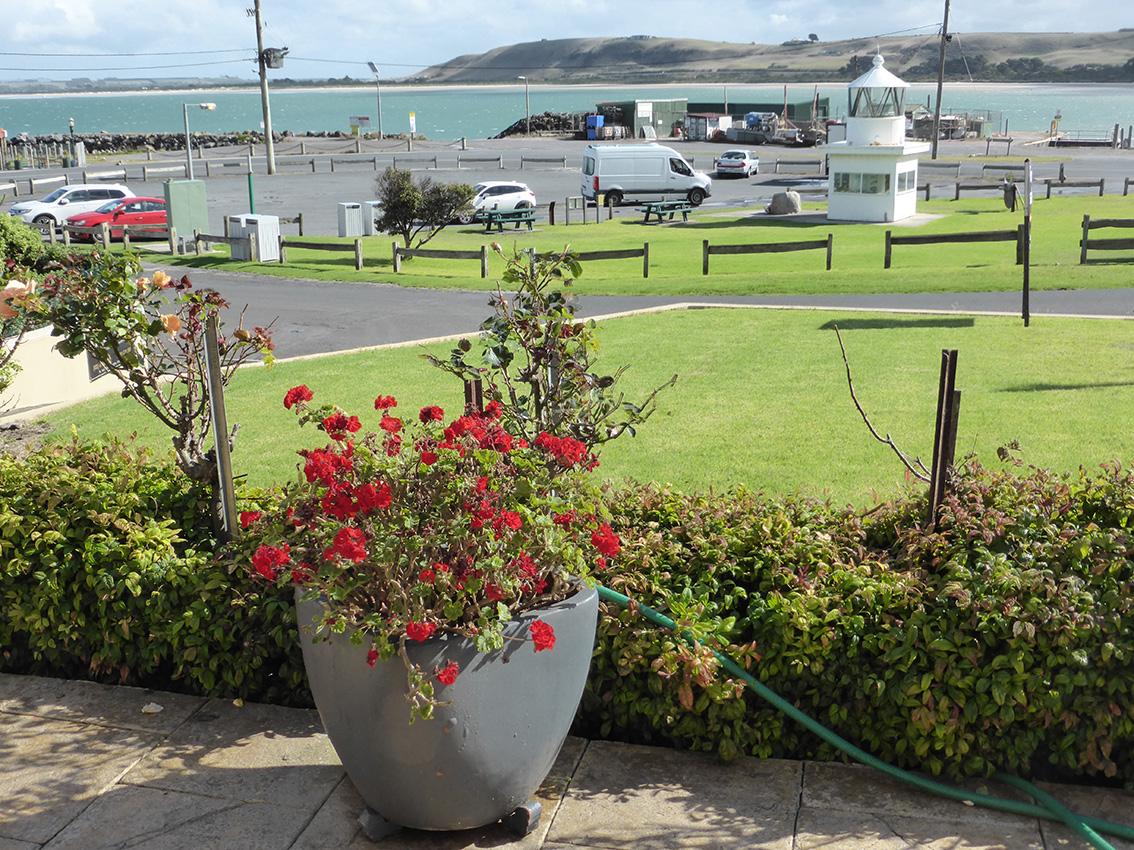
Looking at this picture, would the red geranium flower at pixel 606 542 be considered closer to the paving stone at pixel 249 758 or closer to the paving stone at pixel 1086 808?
the paving stone at pixel 249 758

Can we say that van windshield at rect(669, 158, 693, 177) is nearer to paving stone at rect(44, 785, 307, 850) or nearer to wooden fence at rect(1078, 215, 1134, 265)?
wooden fence at rect(1078, 215, 1134, 265)

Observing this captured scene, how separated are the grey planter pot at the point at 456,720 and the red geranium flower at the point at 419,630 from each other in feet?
0.52

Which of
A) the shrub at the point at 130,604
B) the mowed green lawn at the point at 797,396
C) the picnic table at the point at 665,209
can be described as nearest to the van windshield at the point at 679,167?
the picnic table at the point at 665,209

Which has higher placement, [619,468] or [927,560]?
[927,560]

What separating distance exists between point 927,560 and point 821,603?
0.80 m

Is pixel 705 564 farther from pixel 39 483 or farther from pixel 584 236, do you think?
pixel 584 236

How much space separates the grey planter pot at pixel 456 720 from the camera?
13.4 feet

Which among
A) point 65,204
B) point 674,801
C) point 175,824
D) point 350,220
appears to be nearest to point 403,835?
point 175,824

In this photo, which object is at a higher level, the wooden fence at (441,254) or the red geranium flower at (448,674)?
the red geranium flower at (448,674)

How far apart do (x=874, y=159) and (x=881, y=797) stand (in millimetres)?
36870

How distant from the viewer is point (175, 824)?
4.44 meters

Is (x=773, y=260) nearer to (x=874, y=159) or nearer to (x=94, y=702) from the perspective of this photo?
(x=874, y=159)

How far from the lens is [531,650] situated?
4141 mm

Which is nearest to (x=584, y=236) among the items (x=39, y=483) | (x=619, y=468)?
(x=619, y=468)
